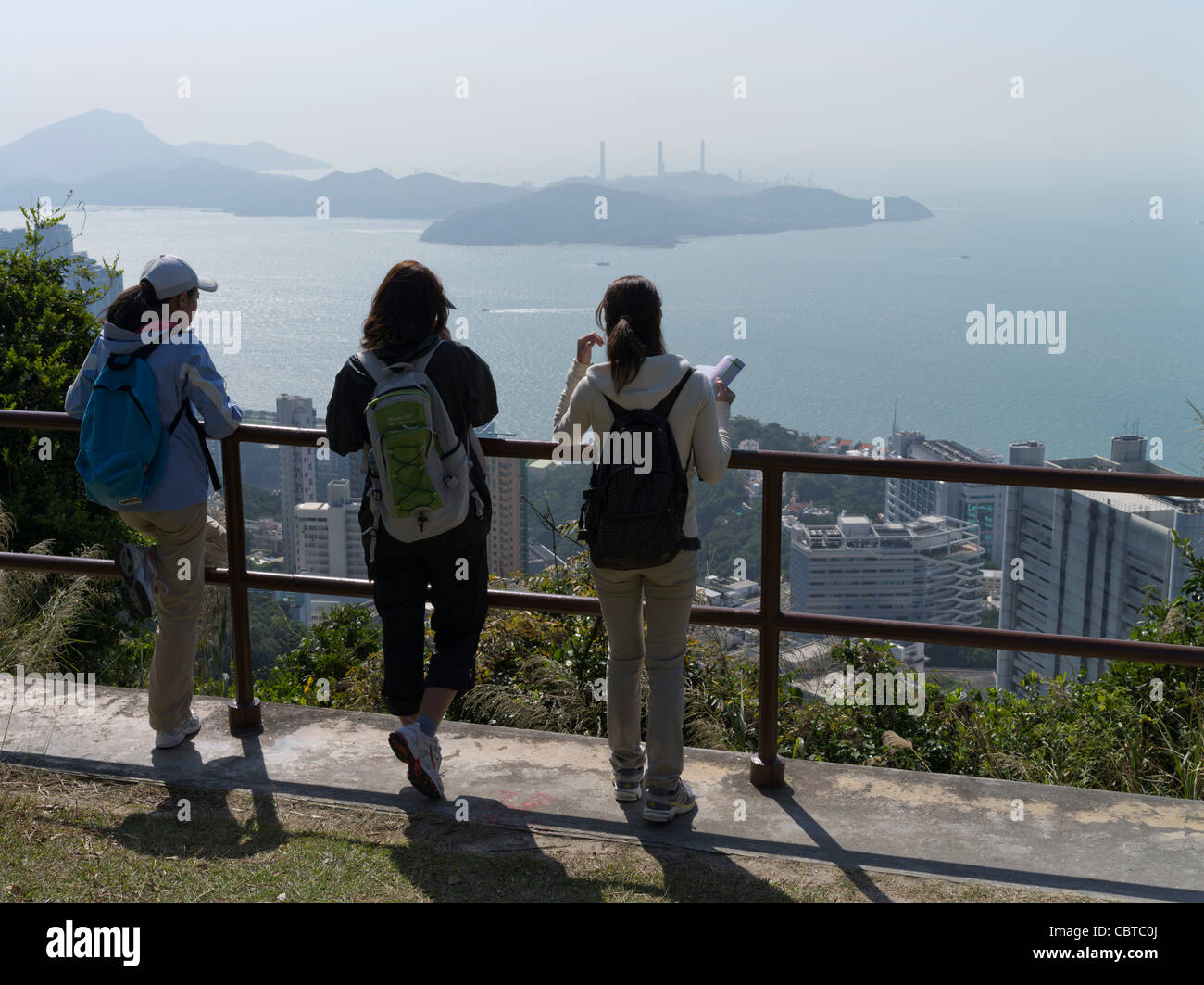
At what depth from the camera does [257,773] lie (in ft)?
12.3

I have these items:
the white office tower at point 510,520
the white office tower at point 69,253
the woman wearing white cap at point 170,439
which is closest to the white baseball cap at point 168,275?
the woman wearing white cap at point 170,439

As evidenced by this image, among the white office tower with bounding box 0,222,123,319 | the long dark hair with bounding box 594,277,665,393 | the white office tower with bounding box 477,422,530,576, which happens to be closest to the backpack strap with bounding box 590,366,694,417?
the long dark hair with bounding box 594,277,665,393

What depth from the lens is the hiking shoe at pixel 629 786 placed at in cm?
350

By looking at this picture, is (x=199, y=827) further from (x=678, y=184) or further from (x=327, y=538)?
(x=678, y=184)

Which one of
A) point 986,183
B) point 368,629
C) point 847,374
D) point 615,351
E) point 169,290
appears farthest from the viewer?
point 986,183

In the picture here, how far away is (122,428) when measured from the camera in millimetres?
3494

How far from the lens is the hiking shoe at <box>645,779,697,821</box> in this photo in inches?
132

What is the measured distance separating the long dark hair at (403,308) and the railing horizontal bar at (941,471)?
49 centimetres

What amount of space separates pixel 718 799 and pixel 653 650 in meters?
0.59

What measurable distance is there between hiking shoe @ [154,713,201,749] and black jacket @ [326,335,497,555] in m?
1.22

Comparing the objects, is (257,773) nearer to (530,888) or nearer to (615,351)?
(530,888)

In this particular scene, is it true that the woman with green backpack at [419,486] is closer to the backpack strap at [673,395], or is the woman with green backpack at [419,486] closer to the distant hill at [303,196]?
the backpack strap at [673,395]
